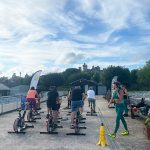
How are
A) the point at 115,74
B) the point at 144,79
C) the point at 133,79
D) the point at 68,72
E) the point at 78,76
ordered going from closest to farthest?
1. the point at 115,74
2. the point at 78,76
3. the point at 133,79
4. the point at 144,79
5. the point at 68,72

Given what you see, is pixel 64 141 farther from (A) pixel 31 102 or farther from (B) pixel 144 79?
(B) pixel 144 79

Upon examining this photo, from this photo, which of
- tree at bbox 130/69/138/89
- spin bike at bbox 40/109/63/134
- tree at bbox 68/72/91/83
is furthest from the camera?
tree at bbox 68/72/91/83

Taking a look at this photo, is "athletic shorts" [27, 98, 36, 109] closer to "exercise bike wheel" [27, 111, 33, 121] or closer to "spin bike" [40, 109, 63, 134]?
"exercise bike wheel" [27, 111, 33, 121]

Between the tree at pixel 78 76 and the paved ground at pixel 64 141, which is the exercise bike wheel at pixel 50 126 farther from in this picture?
the tree at pixel 78 76

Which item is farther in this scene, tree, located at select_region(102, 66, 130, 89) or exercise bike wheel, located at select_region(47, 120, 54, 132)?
tree, located at select_region(102, 66, 130, 89)

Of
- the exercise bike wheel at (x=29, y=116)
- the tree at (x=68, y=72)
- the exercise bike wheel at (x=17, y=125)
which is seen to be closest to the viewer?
the exercise bike wheel at (x=17, y=125)

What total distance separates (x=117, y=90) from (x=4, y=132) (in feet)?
15.3

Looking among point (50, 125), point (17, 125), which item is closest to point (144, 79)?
point (50, 125)

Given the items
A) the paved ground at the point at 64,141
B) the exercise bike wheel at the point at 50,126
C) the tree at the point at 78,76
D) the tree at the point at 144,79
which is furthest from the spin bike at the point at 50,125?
the tree at the point at 144,79

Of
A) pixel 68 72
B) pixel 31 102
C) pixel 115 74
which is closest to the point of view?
pixel 31 102

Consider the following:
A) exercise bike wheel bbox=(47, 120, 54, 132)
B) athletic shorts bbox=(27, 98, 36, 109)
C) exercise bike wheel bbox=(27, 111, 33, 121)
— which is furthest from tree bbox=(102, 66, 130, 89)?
exercise bike wheel bbox=(47, 120, 54, 132)

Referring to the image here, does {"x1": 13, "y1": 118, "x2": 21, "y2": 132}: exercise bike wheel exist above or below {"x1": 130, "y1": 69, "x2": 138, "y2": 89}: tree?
below

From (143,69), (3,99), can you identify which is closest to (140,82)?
(143,69)

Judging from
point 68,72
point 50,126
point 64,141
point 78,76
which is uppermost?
point 68,72
